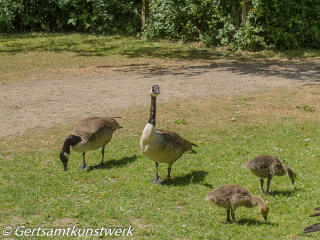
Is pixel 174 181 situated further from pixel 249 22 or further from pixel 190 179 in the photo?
pixel 249 22

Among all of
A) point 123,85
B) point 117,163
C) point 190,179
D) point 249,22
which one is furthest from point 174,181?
point 249,22

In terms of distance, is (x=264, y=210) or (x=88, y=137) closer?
(x=264, y=210)

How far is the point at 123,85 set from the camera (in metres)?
15.3

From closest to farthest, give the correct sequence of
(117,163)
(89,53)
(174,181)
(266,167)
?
(266,167), (174,181), (117,163), (89,53)

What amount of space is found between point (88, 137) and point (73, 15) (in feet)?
63.8

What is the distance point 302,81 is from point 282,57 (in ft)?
15.4

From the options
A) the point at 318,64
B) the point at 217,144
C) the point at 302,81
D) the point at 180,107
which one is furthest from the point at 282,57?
the point at 217,144

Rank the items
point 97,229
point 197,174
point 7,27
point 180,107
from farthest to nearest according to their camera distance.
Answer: point 7,27 → point 180,107 → point 197,174 → point 97,229

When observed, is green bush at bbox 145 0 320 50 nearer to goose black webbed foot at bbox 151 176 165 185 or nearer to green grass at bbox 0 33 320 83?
green grass at bbox 0 33 320 83

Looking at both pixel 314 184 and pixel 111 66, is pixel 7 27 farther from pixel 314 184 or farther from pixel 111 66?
pixel 314 184

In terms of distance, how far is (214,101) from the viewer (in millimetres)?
13047

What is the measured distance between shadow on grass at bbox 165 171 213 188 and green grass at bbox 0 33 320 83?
1031 centimetres

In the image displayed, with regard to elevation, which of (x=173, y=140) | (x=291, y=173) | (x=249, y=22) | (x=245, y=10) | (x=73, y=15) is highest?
(x=245, y=10)

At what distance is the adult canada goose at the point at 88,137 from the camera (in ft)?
25.2
